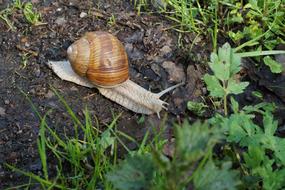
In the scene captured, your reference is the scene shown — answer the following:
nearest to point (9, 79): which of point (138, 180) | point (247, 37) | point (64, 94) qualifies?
point (64, 94)

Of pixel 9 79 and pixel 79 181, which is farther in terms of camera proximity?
pixel 9 79

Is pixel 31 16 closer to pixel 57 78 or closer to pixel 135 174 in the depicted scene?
pixel 57 78

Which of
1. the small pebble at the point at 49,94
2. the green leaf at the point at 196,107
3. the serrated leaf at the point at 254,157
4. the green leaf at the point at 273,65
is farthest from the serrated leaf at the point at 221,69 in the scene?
the small pebble at the point at 49,94

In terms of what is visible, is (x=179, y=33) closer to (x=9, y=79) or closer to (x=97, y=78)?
(x=97, y=78)

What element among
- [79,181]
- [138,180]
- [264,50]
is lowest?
[79,181]

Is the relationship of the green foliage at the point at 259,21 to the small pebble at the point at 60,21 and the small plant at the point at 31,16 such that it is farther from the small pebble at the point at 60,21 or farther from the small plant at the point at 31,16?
the small plant at the point at 31,16

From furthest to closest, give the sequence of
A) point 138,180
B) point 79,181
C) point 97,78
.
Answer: point 97,78 → point 79,181 → point 138,180
